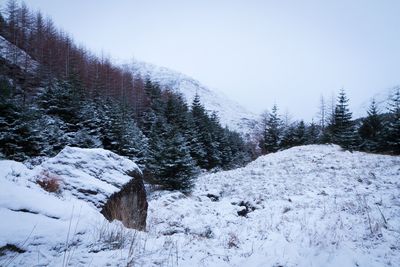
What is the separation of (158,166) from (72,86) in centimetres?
1406

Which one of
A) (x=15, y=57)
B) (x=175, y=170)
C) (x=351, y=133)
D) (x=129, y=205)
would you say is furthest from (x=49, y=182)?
(x=15, y=57)

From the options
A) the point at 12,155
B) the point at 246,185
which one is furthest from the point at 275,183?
the point at 12,155

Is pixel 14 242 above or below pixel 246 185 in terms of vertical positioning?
below

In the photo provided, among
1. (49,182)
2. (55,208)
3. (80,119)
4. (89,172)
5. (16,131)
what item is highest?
(80,119)

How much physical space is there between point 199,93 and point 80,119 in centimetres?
11298

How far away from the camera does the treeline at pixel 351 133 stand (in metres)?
25.1

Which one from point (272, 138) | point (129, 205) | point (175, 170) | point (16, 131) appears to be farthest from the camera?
point (272, 138)

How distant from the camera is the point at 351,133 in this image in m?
26.8

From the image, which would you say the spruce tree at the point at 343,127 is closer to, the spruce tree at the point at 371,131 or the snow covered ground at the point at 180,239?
the spruce tree at the point at 371,131

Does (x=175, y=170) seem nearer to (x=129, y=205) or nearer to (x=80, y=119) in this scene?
(x=129, y=205)

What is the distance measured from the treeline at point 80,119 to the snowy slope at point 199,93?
245ft

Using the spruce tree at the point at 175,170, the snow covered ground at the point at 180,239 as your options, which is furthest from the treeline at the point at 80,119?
the snow covered ground at the point at 180,239

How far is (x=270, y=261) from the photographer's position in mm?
3662

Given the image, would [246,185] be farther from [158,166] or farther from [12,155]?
[12,155]
